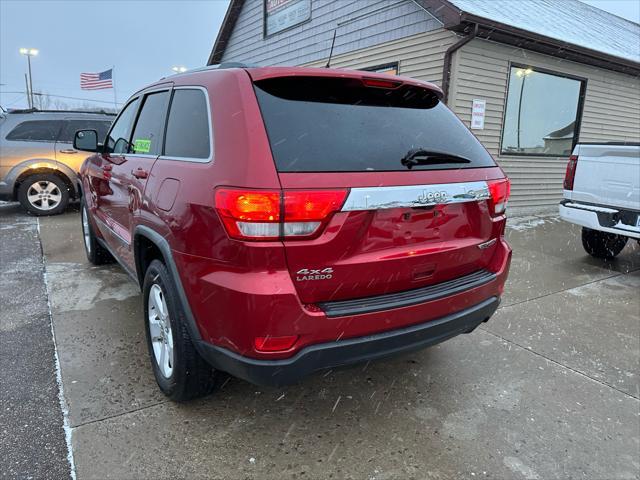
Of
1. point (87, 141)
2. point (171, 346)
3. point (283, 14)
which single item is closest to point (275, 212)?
point (171, 346)

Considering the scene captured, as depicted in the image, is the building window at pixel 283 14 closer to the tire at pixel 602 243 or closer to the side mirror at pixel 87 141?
the tire at pixel 602 243

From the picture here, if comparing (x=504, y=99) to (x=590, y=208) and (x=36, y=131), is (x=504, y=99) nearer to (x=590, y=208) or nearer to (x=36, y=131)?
(x=590, y=208)

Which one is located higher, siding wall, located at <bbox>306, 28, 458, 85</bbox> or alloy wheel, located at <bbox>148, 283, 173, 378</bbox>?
siding wall, located at <bbox>306, 28, 458, 85</bbox>

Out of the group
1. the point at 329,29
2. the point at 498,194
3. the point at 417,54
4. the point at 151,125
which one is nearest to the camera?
the point at 498,194

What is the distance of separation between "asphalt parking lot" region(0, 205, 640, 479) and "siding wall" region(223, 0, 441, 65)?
20.2 ft

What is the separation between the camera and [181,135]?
2418 mm

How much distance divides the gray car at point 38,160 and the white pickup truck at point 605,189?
7532 millimetres

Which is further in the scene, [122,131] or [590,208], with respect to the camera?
[590,208]

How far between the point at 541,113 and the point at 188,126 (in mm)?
8429

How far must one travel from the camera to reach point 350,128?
2133 millimetres

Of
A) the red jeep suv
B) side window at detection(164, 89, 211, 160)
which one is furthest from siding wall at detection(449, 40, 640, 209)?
side window at detection(164, 89, 211, 160)

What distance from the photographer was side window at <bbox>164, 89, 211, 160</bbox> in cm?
218

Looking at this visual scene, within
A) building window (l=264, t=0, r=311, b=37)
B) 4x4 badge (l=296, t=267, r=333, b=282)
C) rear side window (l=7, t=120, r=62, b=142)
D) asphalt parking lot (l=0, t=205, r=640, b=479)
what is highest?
building window (l=264, t=0, r=311, b=37)

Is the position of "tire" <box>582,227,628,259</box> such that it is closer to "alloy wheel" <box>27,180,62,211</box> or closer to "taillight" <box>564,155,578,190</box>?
"taillight" <box>564,155,578,190</box>
